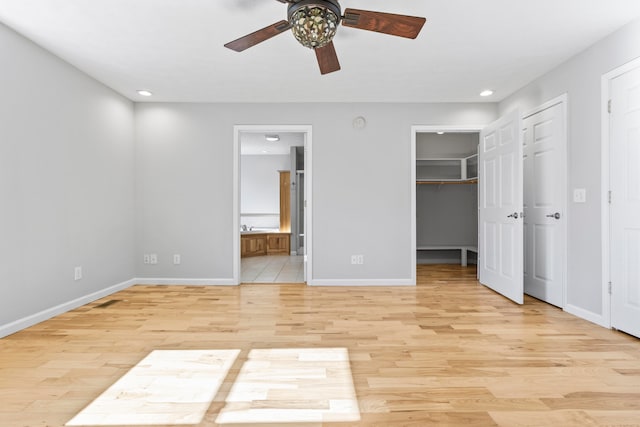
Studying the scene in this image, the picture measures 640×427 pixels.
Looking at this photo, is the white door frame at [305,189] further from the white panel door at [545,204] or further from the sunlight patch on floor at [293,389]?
the white panel door at [545,204]

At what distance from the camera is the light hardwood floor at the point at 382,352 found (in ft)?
5.47

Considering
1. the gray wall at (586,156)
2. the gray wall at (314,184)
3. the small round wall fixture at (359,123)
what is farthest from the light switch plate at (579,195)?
the small round wall fixture at (359,123)

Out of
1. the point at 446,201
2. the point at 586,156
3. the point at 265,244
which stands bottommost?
the point at 265,244

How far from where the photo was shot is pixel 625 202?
268cm

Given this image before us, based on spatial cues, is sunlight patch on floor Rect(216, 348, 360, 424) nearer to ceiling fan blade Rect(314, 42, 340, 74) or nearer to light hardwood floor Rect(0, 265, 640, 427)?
light hardwood floor Rect(0, 265, 640, 427)

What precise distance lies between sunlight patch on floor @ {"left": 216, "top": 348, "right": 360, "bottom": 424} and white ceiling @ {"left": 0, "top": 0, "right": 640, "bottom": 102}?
2369 mm

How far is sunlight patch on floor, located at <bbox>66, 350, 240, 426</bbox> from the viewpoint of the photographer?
1590mm

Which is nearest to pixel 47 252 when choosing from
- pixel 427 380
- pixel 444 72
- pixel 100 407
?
pixel 100 407

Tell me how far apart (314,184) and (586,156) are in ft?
9.28

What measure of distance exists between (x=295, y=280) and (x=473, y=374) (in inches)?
121

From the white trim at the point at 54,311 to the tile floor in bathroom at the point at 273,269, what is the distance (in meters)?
1.59

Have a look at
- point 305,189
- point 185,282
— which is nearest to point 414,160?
point 305,189

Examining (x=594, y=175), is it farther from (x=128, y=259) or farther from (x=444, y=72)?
(x=128, y=259)

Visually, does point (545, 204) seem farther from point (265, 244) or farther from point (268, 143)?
point (265, 244)
